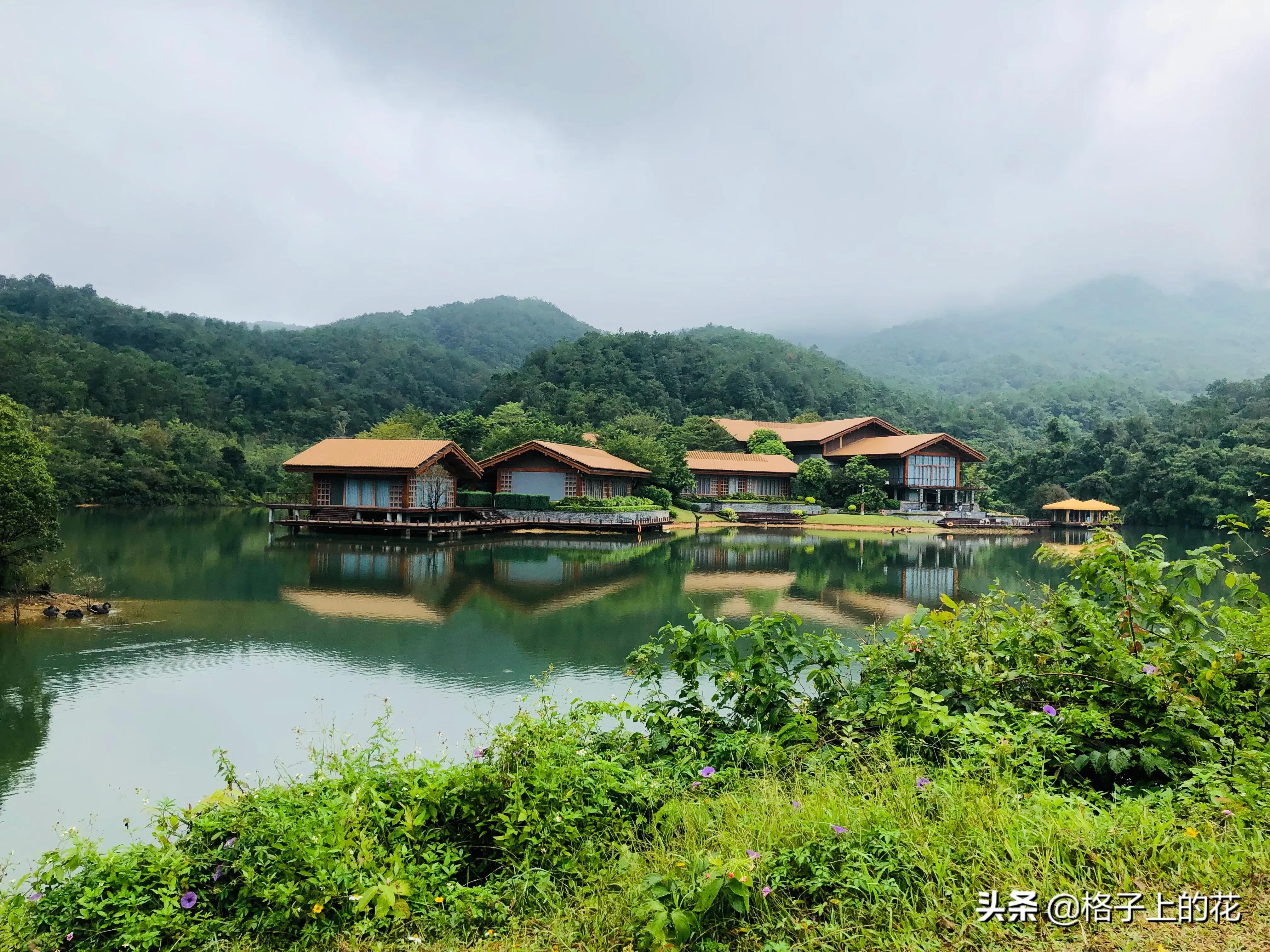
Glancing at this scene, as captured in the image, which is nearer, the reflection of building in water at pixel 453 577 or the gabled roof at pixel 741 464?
the reflection of building in water at pixel 453 577

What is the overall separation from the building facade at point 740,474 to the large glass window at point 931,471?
5732 mm

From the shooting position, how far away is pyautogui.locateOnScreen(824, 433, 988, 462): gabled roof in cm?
3722

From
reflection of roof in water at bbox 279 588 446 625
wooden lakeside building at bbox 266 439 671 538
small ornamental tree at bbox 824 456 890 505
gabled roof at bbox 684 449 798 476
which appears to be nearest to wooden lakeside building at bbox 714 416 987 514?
small ornamental tree at bbox 824 456 890 505

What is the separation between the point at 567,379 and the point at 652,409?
7.12 m

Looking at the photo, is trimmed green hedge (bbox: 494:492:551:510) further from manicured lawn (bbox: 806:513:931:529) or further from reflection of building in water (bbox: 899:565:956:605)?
reflection of building in water (bbox: 899:565:956:605)

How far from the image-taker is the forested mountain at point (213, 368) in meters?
45.1

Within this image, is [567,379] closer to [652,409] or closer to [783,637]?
[652,409]

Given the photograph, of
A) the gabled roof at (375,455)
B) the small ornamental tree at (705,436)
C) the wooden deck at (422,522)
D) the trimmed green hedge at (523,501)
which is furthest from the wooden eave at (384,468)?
the small ornamental tree at (705,436)

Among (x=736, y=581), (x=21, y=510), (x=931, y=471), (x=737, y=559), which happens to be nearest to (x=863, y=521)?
(x=931, y=471)

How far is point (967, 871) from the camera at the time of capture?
2.35m

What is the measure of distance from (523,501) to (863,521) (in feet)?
46.6

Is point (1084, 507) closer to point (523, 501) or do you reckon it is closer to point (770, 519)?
point (770, 519)

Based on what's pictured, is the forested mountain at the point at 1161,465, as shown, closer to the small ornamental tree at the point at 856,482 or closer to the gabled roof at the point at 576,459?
the small ornamental tree at the point at 856,482

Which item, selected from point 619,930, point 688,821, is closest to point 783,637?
point 688,821
